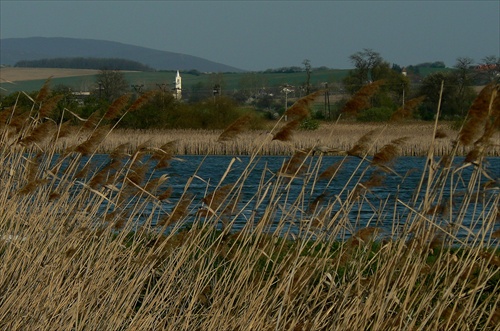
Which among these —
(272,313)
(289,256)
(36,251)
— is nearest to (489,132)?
(289,256)

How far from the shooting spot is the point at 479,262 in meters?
4.54

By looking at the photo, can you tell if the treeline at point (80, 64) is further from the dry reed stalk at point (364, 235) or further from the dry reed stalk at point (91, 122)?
the dry reed stalk at point (364, 235)

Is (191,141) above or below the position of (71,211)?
below

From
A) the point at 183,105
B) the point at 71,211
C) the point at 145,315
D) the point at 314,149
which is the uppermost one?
the point at 314,149

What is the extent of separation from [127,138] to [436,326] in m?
26.2

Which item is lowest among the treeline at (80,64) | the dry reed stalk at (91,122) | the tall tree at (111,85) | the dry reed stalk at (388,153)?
the treeline at (80,64)

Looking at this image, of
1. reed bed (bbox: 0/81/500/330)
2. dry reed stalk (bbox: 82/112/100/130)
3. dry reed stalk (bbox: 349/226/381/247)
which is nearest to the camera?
reed bed (bbox: 0/81/500/330)

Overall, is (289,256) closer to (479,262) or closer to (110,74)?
(479,262)

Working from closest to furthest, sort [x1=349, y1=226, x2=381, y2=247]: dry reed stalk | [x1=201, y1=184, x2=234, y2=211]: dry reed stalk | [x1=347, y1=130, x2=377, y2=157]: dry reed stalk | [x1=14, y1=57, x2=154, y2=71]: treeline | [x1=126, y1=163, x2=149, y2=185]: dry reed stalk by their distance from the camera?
[x1=347, y1=130, x2=377, y2=157]: dry reed stalk < [x1=349, y1=226, x2=381, y2=247]: dry reed stalk < [x1=201, y1=184, x2=234, y2=211]: dry reed stalk < [x1=126, y1=163, x2=149, y2=185]: dry reed stalk < [x1=14, y1=57, x2=154, y2=71]: treeline

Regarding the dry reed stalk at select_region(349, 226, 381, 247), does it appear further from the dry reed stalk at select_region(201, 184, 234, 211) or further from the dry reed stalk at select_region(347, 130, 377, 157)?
the dry reed stalk at select_region(201, 184, 234, 211)

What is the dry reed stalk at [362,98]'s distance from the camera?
429 cm

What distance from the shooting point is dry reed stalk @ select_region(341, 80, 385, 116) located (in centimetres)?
429

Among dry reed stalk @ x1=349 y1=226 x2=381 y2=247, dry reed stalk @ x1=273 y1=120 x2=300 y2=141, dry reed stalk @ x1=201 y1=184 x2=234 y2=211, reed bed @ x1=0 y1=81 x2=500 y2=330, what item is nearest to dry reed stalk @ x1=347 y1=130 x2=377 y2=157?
reed bed @ x1=0 y1=81 x2=500 y2=330

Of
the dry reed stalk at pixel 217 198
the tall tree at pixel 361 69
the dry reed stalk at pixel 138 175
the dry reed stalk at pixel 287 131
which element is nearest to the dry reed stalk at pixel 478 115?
the dry reed stalk at pixel 287 131
